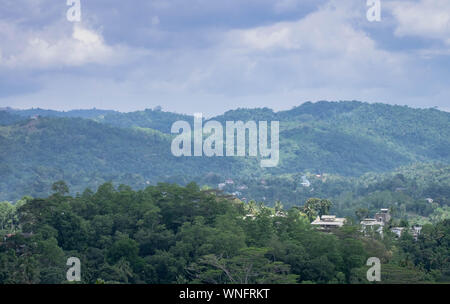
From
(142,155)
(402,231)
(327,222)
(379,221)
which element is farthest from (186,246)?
(142,155)

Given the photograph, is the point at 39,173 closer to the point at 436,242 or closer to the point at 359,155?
the point at 359,155

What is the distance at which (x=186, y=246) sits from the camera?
35344 millimetres

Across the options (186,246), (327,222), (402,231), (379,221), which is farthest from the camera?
(379,221)

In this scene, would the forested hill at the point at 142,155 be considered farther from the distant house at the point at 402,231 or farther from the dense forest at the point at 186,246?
the dense forest at the point at 186,246

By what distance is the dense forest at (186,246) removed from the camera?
107ft

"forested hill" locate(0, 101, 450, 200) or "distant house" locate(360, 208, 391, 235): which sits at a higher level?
"forested hill" locate(0, 101, 450, 200)

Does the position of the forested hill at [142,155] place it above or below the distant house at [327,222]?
above

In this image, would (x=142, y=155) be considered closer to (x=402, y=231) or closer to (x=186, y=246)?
(x=402, y=231)

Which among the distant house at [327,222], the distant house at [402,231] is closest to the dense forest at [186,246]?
the distant house at [327,222]

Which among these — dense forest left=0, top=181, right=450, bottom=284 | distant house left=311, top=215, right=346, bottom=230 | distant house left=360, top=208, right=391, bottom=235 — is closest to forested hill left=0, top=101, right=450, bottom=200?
distant house left=360, top=208, right=391, bottom=235

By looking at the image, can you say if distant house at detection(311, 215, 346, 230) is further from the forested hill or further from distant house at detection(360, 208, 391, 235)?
the forested hill

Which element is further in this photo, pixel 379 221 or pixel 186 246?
pixel 379 221

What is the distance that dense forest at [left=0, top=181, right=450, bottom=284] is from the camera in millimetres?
32562
